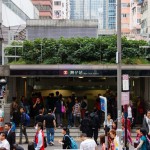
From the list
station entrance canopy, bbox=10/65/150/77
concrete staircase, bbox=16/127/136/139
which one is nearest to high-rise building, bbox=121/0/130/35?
station entrance canopy, bbox=10/65/150/77

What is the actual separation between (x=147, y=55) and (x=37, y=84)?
772 cm

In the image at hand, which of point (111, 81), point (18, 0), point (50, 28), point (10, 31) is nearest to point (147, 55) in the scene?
point (111, 81)

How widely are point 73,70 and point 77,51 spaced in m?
1.38

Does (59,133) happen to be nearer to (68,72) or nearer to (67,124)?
(67,124)

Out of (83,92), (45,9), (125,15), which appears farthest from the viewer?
(125,15)

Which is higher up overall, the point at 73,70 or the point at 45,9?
the point at 45,9

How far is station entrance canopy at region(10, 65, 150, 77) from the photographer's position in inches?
992

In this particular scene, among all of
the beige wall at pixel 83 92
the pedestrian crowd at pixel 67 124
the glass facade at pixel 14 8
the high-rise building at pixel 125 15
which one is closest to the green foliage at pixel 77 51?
the pedestrian crowd at pixel 67 124

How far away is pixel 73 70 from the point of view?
83.0ft

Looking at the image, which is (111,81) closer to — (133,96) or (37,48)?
(133,96)

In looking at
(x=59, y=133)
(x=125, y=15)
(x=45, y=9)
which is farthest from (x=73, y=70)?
(x=125, y=15)

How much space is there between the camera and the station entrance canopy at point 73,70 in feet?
82.7

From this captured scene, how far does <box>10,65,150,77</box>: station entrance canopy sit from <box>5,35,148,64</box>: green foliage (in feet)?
2.02

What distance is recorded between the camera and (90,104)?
102ft
